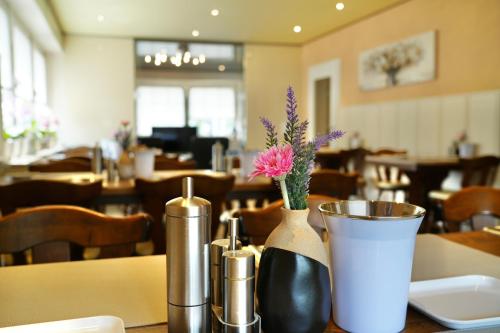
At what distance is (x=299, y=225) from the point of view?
25.0 inches

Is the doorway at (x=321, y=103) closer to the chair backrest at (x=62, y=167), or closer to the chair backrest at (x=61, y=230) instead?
the chair backrest at (x=62, y=167)

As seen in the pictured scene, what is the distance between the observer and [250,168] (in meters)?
2.97

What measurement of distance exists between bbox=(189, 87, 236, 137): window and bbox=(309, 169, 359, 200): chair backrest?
308 inches

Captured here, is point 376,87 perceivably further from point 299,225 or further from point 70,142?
point 299,225

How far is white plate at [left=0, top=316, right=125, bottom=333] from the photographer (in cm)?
68

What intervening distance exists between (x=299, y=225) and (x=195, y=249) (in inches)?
5.7

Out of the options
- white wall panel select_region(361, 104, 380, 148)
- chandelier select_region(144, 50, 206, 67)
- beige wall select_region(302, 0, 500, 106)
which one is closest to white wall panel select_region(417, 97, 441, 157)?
beige wall select_region(302, 0, 500, 106)

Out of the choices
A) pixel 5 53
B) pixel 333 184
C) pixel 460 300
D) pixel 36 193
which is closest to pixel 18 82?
pixel 5 53

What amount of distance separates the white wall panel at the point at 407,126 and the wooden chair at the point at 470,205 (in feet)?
14.8

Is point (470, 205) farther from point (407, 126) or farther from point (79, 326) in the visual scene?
point (407, 126)

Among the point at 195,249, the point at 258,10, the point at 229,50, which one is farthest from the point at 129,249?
the point at 229,50

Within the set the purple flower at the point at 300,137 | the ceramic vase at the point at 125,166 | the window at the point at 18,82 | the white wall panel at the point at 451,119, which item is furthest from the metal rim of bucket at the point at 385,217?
the white wall panel at the point at 451,119

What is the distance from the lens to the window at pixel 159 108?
923 cm

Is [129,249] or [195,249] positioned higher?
[195,249]
